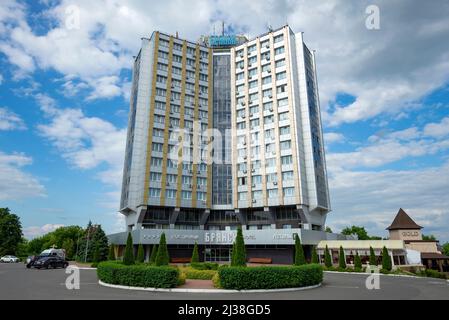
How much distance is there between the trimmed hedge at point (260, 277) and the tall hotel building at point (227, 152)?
34506 millimetres

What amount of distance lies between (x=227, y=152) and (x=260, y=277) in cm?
4917

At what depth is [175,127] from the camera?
6644cm

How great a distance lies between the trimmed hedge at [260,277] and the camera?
68.1ft

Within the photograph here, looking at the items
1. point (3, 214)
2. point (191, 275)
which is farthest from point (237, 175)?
point (3, 214)

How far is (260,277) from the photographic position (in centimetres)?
2092

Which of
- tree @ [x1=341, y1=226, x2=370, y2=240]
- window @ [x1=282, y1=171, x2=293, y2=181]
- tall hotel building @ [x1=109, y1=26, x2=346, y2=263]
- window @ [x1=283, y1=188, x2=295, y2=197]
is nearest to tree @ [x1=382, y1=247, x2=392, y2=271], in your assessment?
tall hotel building @ [x1=109, y1=26, x2=346, y2=263]

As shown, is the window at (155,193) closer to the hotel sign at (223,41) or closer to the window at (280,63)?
the window at (280,63)

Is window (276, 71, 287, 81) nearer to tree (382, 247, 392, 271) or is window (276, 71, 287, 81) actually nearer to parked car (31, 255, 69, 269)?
tree (382, 247, 392, 271)

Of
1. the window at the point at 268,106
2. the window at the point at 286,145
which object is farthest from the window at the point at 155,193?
the window at the point at 268,106

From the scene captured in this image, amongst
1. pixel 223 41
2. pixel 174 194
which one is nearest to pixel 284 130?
pixel 174 194

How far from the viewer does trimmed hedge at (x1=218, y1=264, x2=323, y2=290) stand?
20.8 metres

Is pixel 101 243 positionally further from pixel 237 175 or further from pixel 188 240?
pixel 237 175

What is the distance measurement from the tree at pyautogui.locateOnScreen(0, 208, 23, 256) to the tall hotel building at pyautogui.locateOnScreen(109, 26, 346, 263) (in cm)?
3734

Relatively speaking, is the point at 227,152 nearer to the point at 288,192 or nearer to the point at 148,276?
the point at 288,192
